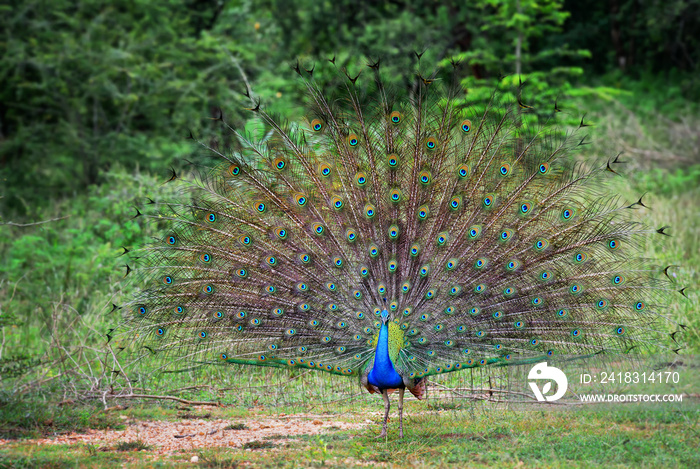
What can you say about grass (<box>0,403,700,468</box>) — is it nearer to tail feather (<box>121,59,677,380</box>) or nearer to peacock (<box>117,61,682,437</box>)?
peacock (<box>117,61,682,437</box>)

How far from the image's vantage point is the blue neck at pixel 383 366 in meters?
6.20

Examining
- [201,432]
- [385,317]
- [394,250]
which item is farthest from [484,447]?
[201,432]

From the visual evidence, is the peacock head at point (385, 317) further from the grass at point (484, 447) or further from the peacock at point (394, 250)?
the grass at point (484, 447)

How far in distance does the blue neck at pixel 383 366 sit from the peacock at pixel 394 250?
0.04m

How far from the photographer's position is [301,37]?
77.7 ft

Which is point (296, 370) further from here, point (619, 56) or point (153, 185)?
point (619, 56)

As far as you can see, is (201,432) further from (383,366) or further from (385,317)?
(385,317)

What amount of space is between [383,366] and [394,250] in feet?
3.43

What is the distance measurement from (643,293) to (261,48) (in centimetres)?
1553

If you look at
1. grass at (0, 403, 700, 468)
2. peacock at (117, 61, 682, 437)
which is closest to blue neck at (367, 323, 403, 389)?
peacock at (117, 61, 682, 437)

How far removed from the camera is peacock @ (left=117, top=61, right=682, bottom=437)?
6391mm

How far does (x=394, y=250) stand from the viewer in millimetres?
6539

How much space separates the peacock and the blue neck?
41mm

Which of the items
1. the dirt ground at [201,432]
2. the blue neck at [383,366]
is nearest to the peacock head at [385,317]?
the blue neck at [383,366]
